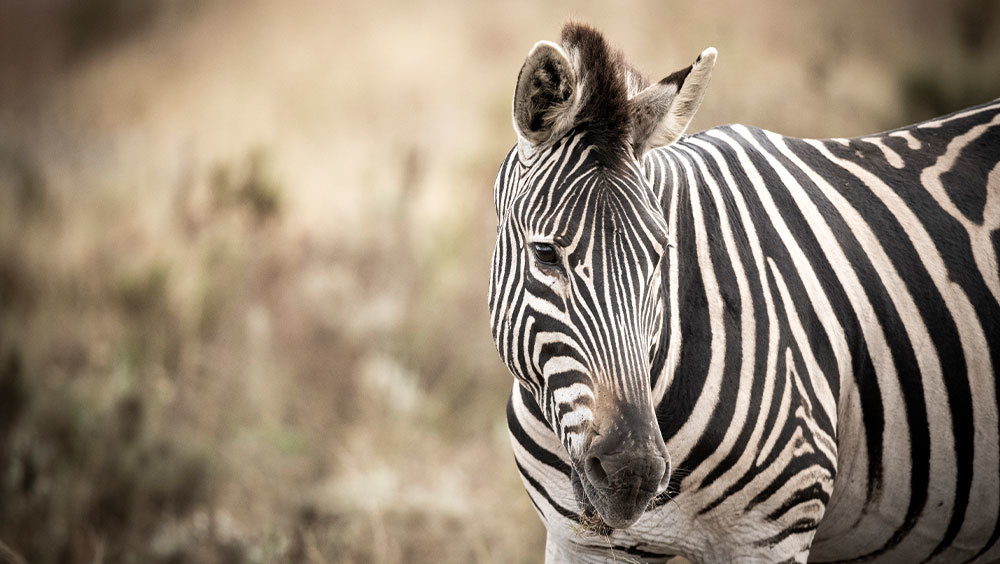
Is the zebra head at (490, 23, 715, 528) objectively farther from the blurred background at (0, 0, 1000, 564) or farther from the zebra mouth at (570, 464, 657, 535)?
the blurred background at (0, 0, 1000, 564)

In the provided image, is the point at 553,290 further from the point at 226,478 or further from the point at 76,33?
the point at 76,33

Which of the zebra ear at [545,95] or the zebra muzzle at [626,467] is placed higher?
the zebra ear at [545,95]

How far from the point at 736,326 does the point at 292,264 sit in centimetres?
610

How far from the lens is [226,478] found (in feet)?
18.9

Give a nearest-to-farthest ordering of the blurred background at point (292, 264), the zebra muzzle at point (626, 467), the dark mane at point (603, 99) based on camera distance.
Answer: the zebra muzzle at point (626, 467) < the dark mane at point (603, 99) < the blurred background at point (292, 264)

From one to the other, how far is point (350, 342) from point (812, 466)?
17.8 ft

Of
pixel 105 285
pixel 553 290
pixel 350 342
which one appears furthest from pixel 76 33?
pixel 553 290

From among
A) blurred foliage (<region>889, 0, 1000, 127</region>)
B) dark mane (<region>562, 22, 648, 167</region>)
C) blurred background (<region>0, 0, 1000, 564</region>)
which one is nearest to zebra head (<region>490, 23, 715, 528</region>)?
dark mane (<region>562, 22, 648, 167</region>)

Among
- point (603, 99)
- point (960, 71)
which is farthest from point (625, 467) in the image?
point (960, 71)

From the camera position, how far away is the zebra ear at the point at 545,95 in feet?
6.72

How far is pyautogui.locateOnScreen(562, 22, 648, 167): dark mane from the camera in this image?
212 centimetres

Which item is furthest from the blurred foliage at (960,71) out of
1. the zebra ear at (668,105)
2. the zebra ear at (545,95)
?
the zebra ear at (545,95)

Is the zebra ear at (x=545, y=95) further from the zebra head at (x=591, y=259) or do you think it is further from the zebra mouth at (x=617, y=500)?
the zebra mouth at (x=617, y=500)

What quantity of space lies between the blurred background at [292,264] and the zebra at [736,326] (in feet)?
5.55
